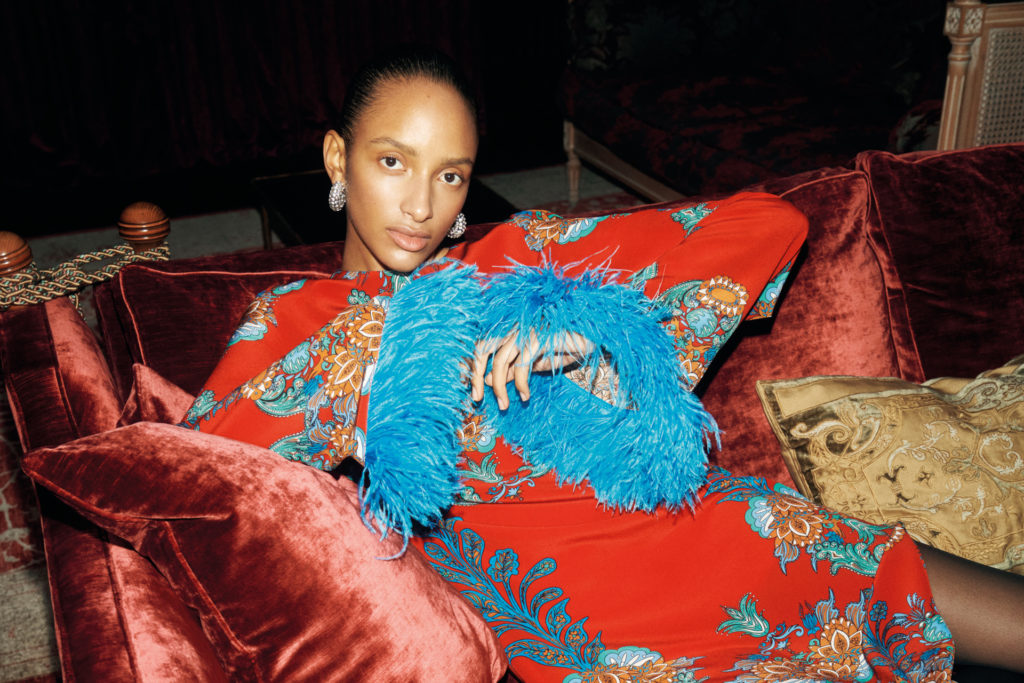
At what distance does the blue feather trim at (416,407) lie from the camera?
0.76 meters

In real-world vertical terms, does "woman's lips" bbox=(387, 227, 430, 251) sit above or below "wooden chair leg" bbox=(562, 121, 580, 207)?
above

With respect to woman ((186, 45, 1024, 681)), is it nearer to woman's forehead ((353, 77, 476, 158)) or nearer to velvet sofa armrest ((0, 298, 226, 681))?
woman's forehead ((353, 77, 476, 158))

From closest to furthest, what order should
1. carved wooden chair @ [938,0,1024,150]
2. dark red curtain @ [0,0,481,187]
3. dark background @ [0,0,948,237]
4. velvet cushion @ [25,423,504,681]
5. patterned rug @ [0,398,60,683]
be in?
velvet cushion @ [25,423,504,681], patterned rug @ [0,398,60,683], carved wooden chair @ [938,0,1024,150], dark background @ [0,0,948,237], dark red curtain @ [0,0,481,187]

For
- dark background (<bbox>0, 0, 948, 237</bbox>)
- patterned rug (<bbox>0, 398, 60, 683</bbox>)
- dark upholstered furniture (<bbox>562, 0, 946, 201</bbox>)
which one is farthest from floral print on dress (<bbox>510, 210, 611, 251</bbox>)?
dark background (<bbox>0, 0, 948, 237</bbox>)

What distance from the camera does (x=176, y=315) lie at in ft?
4.07

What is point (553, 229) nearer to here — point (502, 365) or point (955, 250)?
point (502, 365)

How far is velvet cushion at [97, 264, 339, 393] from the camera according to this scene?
122 cm

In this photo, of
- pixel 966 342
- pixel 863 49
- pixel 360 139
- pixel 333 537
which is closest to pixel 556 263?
pixel 360 139

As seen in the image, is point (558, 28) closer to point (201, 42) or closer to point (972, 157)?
point (201, 42)

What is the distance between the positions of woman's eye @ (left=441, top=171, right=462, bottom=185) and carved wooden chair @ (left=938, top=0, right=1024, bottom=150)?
1.83m

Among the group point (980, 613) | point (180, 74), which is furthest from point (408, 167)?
point (180, 74)

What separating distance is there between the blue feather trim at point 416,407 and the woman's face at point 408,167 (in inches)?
13.3

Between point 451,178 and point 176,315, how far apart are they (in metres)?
0.50

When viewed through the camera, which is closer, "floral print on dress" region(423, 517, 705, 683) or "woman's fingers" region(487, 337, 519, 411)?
"woman's fingers" region(487, 337, 519, 411)
